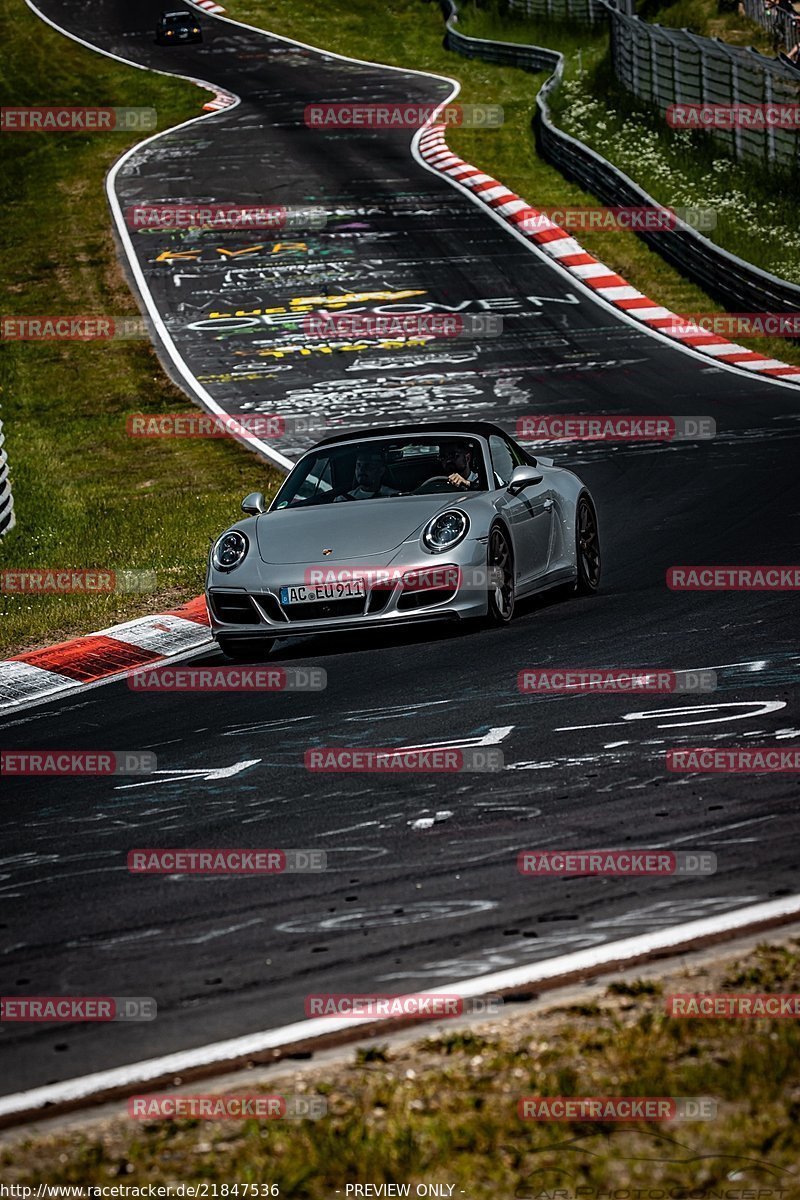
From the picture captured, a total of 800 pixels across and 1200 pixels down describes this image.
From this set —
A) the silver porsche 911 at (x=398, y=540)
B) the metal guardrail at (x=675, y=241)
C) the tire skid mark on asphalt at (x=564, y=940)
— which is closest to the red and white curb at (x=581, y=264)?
the metal guardrail at (x=675, y=241)

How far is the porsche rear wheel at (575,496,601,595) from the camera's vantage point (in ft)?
38.2

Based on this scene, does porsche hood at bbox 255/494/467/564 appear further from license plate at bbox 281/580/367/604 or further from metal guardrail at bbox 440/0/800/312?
metal guardrail at bbox 440/0/800/312

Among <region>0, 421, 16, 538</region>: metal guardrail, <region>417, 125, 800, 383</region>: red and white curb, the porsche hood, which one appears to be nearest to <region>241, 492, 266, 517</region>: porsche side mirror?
the porsche hood

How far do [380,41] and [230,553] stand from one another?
43810mm

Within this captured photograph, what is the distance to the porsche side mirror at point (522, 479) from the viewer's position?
10734 millimetres

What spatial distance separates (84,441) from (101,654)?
940 centimetres

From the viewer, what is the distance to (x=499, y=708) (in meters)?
8.07

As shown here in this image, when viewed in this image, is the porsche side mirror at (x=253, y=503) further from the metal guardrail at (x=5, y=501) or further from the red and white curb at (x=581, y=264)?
the red and white curb at (x=581, y=264)

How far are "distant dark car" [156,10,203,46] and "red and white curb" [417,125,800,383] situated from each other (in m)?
16.4

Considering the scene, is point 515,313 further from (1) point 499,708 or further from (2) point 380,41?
(2) point 380,41

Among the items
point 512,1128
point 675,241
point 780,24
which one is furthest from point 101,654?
point 780,24

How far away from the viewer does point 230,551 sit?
1040 cm

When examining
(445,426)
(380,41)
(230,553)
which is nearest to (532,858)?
(230,553)

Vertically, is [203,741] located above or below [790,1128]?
below
